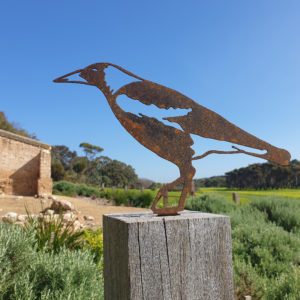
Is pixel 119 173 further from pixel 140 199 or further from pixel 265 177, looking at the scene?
Result: pixel 140 199

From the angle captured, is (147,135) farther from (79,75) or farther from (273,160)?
(273,160)

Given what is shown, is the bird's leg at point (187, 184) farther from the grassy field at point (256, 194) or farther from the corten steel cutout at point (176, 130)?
the grassy field at point (256, 194)

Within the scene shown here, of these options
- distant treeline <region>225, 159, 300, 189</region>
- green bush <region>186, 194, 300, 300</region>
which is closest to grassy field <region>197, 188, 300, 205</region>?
green bush <region>186, 194, 300, 300</region>

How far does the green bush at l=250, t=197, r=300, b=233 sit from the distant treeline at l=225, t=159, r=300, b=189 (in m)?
17.9

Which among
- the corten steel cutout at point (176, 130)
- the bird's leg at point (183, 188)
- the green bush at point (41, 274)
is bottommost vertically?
the green bush at point (41, 274)

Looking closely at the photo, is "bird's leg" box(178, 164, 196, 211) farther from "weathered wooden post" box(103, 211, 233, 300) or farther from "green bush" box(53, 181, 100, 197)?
"green bush" box(53, 181, 100, 197)

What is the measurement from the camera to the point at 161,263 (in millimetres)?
1258

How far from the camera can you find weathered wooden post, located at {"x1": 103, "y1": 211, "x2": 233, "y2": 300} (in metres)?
1.24

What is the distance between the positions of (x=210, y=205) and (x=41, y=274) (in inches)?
215

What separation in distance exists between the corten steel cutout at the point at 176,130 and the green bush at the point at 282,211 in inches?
169

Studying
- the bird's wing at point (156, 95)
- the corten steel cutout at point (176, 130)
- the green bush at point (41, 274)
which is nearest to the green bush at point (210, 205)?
the green bush at point (41, 274)

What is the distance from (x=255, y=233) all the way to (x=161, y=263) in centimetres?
350

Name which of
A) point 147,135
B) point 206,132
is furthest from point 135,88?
point 206,132

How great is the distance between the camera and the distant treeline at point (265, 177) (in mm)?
24375
